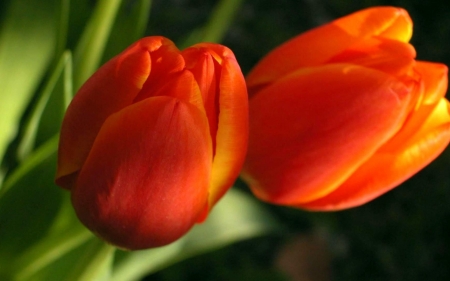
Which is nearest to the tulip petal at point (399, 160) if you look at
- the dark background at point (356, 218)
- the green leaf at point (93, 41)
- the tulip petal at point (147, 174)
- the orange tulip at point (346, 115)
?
the orange tulip at point (346, 115)

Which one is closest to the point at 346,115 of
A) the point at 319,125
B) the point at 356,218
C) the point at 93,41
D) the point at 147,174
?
the point at 319,125

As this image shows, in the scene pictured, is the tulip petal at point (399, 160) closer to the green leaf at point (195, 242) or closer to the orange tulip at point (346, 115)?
the orange tulip at point (346, 115)

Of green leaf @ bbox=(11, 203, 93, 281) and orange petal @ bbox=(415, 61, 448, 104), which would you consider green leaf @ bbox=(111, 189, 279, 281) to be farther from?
orange petal @ bbox=(415, 61, 448, 104)

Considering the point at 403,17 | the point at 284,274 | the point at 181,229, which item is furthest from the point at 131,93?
the point at 284,274

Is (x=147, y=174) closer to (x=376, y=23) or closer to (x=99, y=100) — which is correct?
(x=99, y=100)

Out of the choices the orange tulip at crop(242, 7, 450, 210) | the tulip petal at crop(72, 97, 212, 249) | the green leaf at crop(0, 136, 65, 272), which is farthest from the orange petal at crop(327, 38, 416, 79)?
the green leaf at crop(0, 136, 65, 272)

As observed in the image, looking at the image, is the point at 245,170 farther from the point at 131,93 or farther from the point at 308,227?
the point at 308,227
